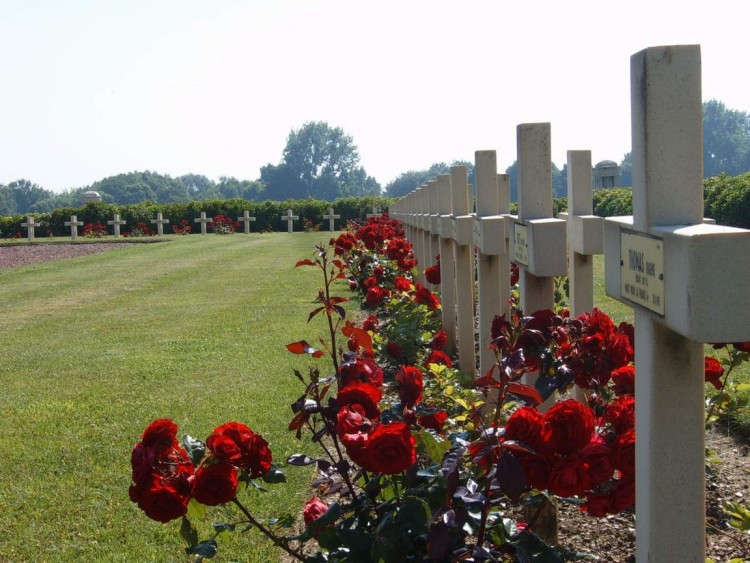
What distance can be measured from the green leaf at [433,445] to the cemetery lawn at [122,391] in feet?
3.88

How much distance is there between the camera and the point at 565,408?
2121mm

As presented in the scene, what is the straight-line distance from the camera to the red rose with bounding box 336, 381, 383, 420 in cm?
249

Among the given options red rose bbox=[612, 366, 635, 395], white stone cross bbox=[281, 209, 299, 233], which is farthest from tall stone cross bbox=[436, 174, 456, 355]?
white stone cross bbox=[281, 209, 299, 233]

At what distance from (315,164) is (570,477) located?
126242 millimetres

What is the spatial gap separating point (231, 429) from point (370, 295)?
5538 mm

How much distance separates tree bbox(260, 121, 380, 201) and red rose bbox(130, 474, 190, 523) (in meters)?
124

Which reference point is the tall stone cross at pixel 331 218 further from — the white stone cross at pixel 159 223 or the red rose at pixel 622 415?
the red rose at pixel 622 415

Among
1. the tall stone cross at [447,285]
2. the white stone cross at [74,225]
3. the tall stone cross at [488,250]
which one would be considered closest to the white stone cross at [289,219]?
the white stone cross at [74,225]

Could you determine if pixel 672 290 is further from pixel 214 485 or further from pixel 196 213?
pixel 196 213

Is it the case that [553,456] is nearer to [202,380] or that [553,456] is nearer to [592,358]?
[592,358]

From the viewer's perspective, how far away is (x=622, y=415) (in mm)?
2381

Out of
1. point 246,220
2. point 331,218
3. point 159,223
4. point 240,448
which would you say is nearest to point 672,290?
point 240,448

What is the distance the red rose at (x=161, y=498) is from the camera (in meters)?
2.44

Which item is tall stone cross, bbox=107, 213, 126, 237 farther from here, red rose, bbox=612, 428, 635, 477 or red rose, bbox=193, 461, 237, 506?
red rose, bbox=612, 428, 635, 477
